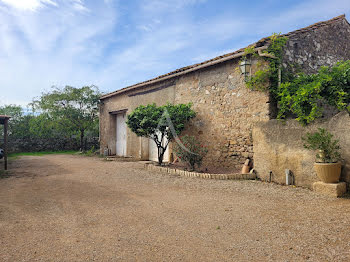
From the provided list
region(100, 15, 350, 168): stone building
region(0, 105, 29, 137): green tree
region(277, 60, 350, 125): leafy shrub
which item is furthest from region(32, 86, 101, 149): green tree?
region(277, 60, 350, 125): leafy shrub

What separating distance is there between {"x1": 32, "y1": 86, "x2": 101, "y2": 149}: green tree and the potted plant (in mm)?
13674

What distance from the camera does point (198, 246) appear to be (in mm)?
2520

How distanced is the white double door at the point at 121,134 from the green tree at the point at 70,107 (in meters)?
3.32

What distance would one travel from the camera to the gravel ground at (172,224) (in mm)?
2381

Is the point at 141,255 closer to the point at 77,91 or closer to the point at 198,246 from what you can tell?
the point at 198,246

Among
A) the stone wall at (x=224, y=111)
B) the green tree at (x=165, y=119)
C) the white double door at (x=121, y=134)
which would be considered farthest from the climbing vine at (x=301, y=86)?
the white double door at (x=121, y=134)

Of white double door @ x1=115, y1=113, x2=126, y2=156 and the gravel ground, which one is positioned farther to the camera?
white double door @ x1=115, y1=113, x2=126, y2=156

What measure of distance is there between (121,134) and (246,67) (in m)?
8.21

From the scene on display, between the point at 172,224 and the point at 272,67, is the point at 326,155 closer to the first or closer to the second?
the point at 272,67

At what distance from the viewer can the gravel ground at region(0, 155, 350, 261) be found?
7.81 ft

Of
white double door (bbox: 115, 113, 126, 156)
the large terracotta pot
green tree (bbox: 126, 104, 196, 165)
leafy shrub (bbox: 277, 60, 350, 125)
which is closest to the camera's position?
the large terracotta pot

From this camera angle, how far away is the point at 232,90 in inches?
288

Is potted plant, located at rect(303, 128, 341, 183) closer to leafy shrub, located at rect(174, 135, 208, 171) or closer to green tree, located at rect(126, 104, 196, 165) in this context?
leafy shrub, located at rect(174, 135, 208, 171)

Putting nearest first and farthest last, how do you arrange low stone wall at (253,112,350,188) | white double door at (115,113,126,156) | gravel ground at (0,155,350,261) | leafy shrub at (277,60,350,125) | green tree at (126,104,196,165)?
gravel ground at (0,155,350,261)
low stone wall at (253,112,350,188)
leafy shrub at (277,60,350,125)
green tree at (126,104,196,165)
white double door at (115,113,126,156)
